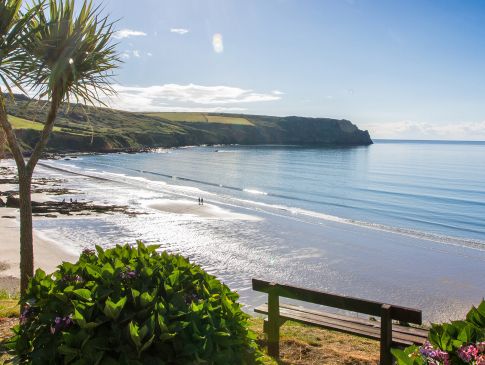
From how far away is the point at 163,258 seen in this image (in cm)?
543

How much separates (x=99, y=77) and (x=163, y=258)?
531cm

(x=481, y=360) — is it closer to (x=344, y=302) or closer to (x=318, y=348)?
(x=344, y=302)

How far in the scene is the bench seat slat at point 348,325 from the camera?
24.6 ft

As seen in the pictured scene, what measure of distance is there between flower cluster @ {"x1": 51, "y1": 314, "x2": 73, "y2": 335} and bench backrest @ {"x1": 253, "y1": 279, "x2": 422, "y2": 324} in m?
4.00

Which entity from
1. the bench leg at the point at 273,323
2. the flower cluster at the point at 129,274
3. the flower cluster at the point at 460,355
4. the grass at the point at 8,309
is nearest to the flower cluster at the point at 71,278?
the flower cluster at the point at 129,274

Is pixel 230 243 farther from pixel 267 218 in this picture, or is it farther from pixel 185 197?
pixel 185 197

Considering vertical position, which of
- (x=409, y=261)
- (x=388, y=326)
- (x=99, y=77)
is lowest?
(x=409, y=261)

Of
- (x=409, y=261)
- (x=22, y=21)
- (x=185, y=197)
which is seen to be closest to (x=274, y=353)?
(x=22, y=21)

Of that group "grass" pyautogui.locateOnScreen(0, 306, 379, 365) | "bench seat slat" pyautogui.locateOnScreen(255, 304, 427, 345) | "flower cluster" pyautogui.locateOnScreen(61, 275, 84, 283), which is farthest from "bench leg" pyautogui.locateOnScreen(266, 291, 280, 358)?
"flower cluster" pyautogui.locateOnScreen(61, 275, 84, 283)

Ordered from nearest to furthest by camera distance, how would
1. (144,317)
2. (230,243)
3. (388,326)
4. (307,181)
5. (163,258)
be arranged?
(144,317) < (163,258) < (388,326) < (230,243) < (307,181)

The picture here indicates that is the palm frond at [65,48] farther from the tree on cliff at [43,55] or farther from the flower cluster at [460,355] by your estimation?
the flower cluster at [460,355]

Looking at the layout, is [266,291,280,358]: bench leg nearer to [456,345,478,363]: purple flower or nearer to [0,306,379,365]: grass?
[0,306,379,365]: grass

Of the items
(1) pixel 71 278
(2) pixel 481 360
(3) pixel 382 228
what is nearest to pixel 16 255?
(1) pixel 71 278

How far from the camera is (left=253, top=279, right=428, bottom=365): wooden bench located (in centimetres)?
674
